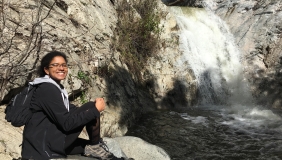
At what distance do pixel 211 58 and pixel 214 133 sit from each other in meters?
5.79

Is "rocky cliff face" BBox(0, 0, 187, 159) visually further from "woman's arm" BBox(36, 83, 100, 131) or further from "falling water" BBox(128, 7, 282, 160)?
"woman's arm" BBox(36, 83, 100, 131)

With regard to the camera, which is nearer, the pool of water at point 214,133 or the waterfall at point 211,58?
the pool of water at point 214,133

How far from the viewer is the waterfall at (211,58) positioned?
11.2m

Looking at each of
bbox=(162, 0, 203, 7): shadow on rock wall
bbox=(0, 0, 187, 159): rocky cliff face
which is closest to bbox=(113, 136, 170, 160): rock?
bbox=(0, 0, 187, 159): rocky cliff face

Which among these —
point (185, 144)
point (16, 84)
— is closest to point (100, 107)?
point (16, 84)

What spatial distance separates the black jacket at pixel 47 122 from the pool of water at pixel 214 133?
353cm

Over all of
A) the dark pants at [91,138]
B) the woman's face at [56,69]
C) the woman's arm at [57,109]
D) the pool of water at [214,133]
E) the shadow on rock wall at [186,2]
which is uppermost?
the shadow on rock wall at [186,2]

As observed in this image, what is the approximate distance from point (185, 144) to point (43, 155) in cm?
440

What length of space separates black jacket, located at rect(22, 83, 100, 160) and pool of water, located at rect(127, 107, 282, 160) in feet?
11.6

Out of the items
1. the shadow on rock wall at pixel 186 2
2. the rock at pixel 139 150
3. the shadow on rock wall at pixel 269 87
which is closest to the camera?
the rock at pixel 139 150

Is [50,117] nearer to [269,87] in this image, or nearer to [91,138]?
[91,138]

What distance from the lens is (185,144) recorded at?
20.8 feet

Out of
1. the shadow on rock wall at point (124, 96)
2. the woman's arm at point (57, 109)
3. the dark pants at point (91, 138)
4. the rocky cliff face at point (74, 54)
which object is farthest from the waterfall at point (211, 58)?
the woman's arm at point (57, 109)

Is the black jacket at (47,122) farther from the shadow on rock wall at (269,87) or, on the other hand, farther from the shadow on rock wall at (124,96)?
the shadow on rock wall at (269,87)
